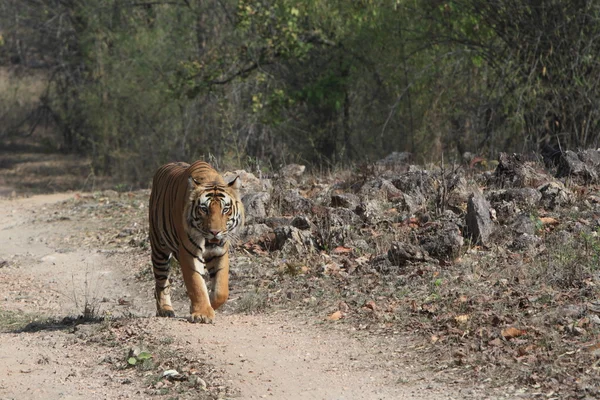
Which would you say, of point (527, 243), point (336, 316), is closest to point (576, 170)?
point (527, 243)

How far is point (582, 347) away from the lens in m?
6.19

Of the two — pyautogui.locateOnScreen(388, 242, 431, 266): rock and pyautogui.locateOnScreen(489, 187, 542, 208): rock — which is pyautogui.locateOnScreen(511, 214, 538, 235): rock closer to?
pyautogui.locateOnScreen(489, 187, 542, 208): rock

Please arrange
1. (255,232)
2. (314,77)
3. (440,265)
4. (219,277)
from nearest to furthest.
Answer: (219,277) < (440,265) < (255,232) < (314,77)

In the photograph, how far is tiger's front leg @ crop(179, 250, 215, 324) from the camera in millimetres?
7383

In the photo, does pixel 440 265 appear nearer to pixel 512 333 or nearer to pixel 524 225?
pixel 524 225

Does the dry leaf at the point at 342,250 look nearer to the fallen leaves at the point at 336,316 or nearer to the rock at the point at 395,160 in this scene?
the fallen leaves at the point at 336,316

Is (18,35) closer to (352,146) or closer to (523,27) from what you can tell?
(352,146)

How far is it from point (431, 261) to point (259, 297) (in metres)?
1.64

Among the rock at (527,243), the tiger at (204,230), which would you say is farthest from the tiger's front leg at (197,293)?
the rock at (527,243)

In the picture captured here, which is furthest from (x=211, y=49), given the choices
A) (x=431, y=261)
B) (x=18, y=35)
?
(x=431, y=261)

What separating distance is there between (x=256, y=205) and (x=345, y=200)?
109 cm

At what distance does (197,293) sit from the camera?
7387 millimetres

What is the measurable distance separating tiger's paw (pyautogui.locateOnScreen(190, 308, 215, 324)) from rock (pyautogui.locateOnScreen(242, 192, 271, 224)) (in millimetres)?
3421

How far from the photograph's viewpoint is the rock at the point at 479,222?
9.07 meters
